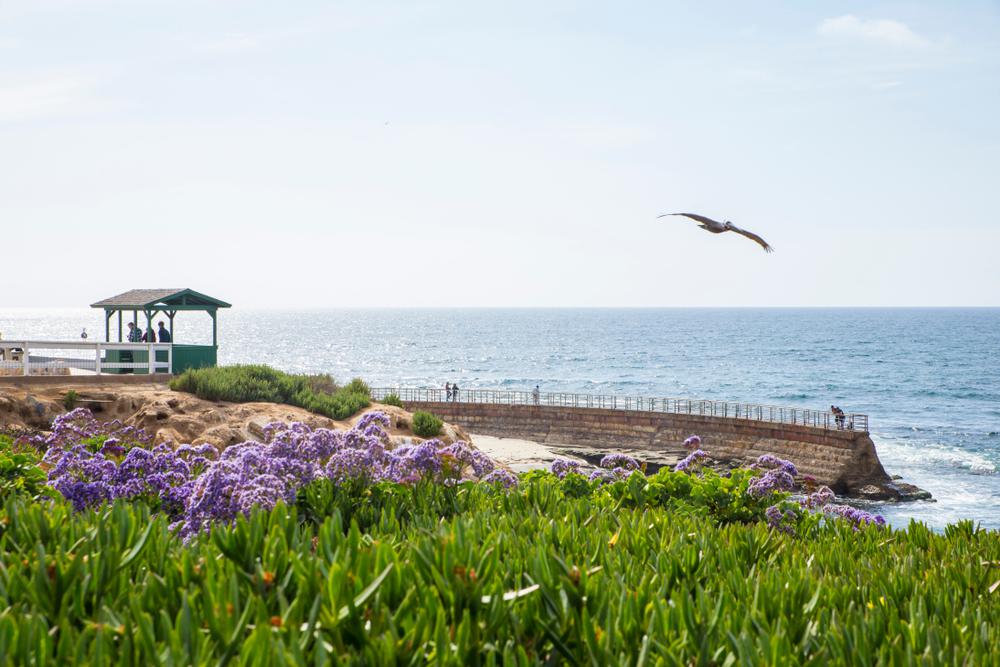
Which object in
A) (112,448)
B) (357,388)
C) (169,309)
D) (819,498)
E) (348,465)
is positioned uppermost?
(169,309)

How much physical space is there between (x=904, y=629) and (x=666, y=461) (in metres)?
32.9

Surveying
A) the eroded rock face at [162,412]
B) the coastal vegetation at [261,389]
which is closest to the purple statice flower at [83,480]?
the eroded rock face at [162,412]

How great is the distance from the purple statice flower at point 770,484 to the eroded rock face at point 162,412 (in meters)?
11.0

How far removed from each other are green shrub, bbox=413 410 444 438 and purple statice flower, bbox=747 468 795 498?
13807 mm

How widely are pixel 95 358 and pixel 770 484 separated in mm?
20277

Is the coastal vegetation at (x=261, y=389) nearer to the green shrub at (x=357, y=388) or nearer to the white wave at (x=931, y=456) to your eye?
the green shrub at (x=357, y=388)

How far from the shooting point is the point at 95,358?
2381 centimetres

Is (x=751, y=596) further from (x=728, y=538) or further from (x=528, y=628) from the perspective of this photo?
(x=728, y=538)

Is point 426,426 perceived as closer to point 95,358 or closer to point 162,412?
point 162,412

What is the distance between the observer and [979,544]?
7266 mm

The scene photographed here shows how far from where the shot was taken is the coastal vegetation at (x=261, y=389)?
71.3 ft

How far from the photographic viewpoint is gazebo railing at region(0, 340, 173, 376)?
2241 centimetres

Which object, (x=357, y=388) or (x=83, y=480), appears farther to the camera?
(x=357, y=388)

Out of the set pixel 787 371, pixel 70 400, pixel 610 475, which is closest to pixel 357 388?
pixel 70 400
